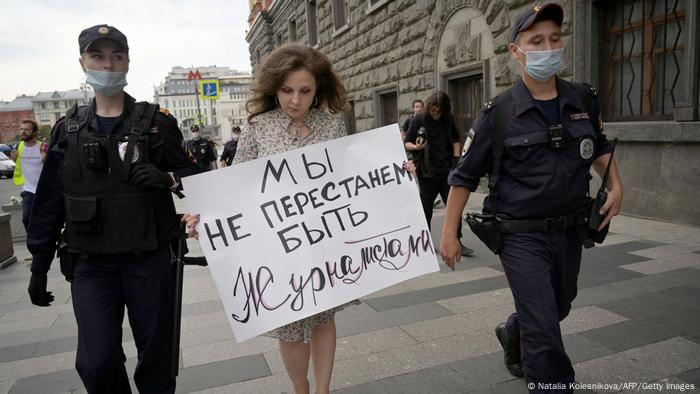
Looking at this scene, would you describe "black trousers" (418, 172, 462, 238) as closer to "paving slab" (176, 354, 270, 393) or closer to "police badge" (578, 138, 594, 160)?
"paving slab" (176, 354, 270, 393)

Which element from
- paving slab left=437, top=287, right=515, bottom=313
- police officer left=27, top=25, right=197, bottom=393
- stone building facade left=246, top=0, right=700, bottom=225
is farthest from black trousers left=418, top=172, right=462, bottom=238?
police officer left=27, top=25, right=197, bottom=393

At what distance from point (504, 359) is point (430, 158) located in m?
2.96

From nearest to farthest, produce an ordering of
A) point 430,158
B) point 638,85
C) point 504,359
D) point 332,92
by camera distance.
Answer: point 332,92 < point 504,359 < point 430,158 < point 638,85

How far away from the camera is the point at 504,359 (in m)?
2.98

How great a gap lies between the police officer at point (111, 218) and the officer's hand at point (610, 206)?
1.98 m

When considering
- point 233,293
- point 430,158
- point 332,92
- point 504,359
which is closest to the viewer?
point 233,293

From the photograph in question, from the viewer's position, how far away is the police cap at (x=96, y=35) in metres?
2.35

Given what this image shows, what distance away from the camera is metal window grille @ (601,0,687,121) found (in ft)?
20.4

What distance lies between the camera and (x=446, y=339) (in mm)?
3430

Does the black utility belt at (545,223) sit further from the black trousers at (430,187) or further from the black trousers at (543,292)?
the black trousers at (430,187)

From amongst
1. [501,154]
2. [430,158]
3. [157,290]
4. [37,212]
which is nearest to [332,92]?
[501,154]

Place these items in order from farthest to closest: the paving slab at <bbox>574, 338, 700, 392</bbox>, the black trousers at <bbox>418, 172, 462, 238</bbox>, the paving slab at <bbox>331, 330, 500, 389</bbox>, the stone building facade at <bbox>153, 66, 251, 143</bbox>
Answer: the stone building facade at <bbox>153, 66, 251, 143</bbox> < the black trousers at <bbox>418, 172, 462, 238</bbox> < the paving slab at <bbox>331, 330, 500, 389</bbox> < the paving slab at <bbox>574, 338, 700, 392</bbox>

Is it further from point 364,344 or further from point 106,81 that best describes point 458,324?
point 106,81

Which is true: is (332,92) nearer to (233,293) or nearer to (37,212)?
(233,293)
